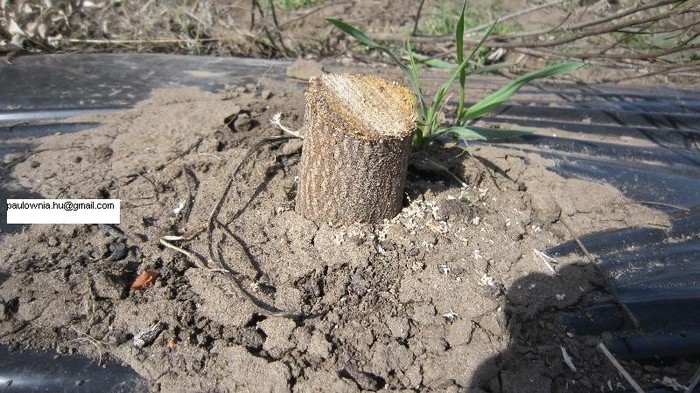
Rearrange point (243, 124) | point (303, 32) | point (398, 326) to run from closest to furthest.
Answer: point (398, 326) < point (243, 124) < point (303, 32)

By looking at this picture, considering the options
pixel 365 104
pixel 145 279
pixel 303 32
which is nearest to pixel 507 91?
pixel 365 104

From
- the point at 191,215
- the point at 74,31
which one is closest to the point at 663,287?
the point at 191,215

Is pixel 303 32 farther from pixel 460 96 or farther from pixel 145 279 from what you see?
pixel 145 279

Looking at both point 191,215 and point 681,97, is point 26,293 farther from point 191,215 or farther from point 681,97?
point 681,97

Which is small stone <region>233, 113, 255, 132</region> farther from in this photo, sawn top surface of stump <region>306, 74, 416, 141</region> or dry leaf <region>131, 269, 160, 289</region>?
dry leaf <region>131, 269, 160, 289</region>

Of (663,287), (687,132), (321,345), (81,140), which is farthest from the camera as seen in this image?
(687,132)

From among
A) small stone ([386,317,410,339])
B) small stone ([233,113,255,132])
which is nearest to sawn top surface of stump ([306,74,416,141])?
small stone ([386,317,410,339])

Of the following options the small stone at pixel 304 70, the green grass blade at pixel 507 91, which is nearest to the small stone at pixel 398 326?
the green grass blade at pixel 507 91
